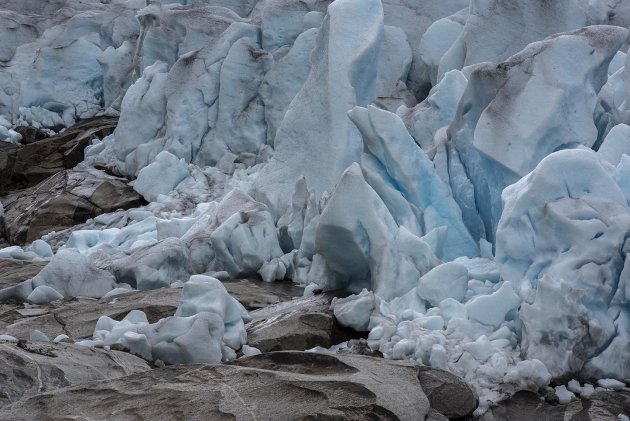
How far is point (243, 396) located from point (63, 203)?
27.9 ft

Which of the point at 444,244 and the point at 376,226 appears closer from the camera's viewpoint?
the point at 376,226

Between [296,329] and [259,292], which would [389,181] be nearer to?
[259,292]

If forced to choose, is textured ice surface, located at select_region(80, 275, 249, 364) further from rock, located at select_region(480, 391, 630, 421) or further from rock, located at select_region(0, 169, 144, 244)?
rock, located at select_region(0, 169, 144, 244)

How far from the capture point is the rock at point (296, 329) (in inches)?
224

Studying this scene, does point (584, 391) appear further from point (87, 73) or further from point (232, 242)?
point (87, 73)

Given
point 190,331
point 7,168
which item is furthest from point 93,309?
point 7,168

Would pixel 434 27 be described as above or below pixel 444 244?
above

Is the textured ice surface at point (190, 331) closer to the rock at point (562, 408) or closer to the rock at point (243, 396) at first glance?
the rock at point (243, 396)

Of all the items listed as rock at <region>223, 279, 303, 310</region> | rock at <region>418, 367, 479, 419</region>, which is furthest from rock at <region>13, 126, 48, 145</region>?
rock at <region>418, 367, 479, 419</region>

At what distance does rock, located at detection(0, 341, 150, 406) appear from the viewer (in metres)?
4.03

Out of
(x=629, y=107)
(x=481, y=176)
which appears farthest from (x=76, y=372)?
(x=629, y=107)

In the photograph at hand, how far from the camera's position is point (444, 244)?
24.2 ft

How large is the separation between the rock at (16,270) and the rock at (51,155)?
4.81m

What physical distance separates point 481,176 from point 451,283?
1.94 metres
